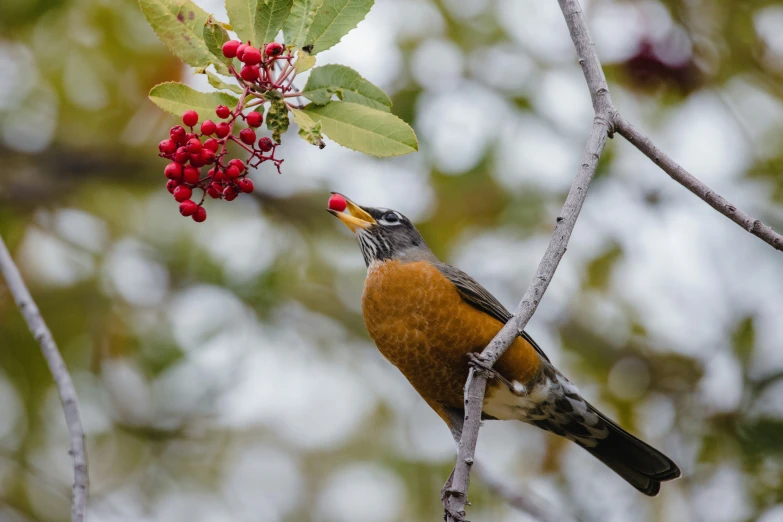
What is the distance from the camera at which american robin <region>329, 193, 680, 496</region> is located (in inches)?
154

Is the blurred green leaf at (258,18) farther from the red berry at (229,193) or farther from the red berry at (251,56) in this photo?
the red berry at (229,193)

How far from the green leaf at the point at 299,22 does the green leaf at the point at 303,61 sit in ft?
0.14

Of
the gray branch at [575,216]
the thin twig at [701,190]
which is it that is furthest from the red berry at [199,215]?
the thin twig at [701,190]

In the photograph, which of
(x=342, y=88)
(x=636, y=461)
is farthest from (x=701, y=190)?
(x=636, y=461)

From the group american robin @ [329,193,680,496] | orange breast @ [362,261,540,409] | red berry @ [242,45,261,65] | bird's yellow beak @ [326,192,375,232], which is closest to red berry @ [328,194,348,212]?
american robin @ [329,193,680,496]

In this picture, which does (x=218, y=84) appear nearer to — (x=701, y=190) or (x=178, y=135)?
(x=178, y=135)

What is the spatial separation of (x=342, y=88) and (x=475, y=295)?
188cm

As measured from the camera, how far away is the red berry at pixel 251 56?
2.25 m

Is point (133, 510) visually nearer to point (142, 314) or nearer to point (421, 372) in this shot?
point (142, 314)

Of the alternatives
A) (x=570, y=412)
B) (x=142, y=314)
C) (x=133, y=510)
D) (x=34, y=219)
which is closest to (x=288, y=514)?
(x=133, y=510)

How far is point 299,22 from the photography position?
2.35m

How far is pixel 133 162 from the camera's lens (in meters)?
5.97

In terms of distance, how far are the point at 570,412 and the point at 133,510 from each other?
→ 11.9 feet

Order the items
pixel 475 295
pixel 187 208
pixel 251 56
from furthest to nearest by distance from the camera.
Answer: pixel 475 295, pixel 187 208, pixel 251 56
